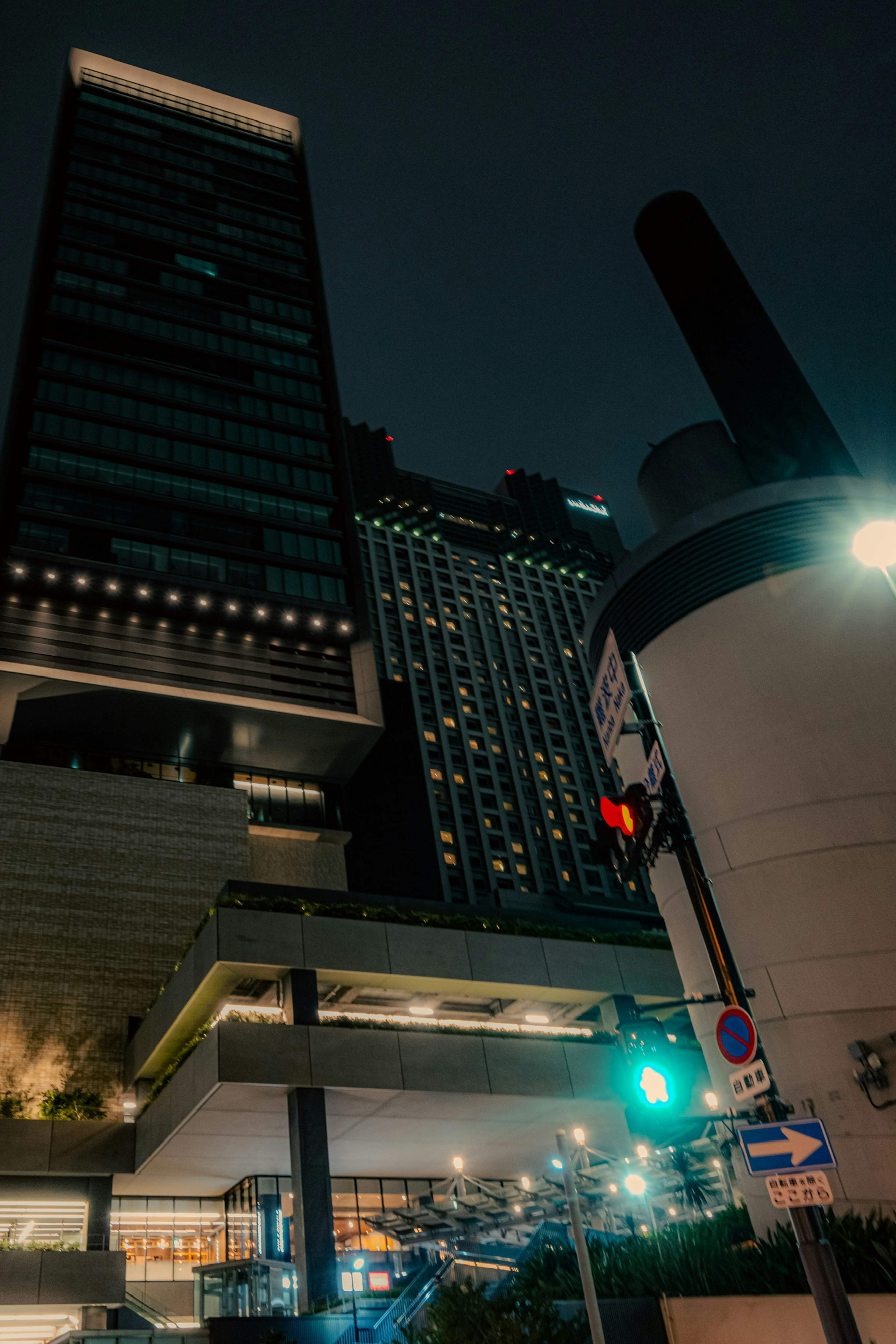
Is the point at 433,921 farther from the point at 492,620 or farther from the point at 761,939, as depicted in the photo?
the point at 492,620

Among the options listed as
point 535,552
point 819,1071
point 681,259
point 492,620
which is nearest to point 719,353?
point 681,259

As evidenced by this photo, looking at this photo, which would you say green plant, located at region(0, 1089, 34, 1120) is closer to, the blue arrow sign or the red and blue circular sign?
the red and blue circular sign

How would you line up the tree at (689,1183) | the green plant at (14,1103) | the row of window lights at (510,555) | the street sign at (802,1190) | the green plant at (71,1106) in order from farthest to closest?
the row of window lights at (510,555), the green plant at (71,1106), the green plant at (14,1103), the tree at (689,1183), the street sign at (802,1190)

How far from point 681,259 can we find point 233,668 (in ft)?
102

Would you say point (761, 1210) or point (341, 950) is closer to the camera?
point (761, 1210)

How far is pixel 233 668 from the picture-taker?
5141 centimetres

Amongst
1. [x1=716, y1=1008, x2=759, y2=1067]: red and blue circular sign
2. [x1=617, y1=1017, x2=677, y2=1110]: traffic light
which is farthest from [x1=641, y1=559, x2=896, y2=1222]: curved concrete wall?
[x1=716, y1=1008, x2=759, y2=1067]: red and blue circular sign

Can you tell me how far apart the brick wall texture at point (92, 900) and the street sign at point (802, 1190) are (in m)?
38.0

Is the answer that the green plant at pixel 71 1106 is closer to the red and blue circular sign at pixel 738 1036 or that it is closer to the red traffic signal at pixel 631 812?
the red traffic signal at pixel 631 812

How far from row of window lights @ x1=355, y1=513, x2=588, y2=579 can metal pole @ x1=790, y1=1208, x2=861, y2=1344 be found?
12895cm

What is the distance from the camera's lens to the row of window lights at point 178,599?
49531mm

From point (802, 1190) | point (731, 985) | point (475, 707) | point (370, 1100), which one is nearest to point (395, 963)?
point (370, 1100)

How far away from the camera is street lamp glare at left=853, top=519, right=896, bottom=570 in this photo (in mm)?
11570

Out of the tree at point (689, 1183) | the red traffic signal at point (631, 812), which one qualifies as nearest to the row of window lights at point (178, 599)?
the tree at point (689, 1183)
